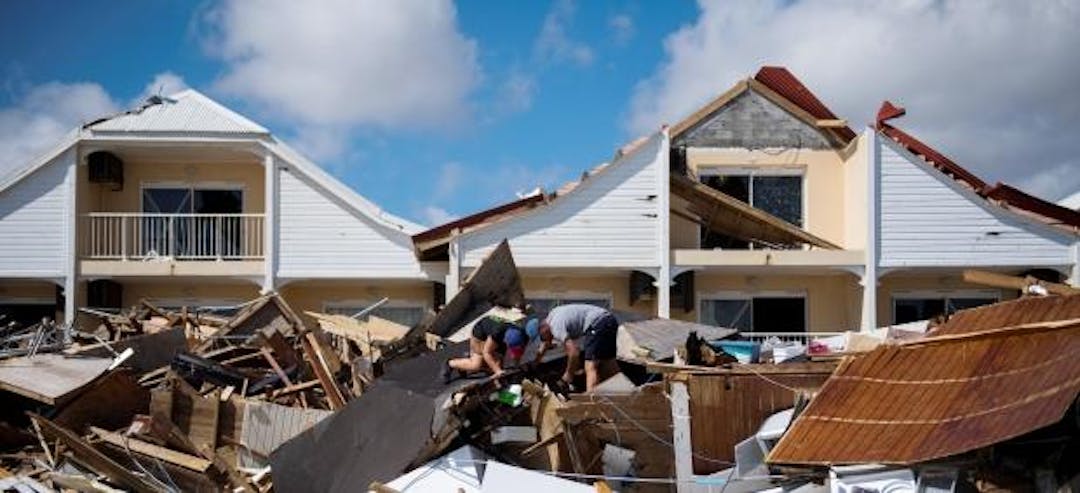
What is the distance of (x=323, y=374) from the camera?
35.6ft

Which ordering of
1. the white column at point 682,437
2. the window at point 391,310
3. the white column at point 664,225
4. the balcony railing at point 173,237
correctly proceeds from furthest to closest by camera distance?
1. the window at point 391,310
2. the balcony railing at point 173,237
3. the white column at point 664,225
4. the white column at point 682,437

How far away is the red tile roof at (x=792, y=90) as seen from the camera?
18.5 m

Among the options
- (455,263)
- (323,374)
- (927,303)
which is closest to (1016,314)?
(323,374)

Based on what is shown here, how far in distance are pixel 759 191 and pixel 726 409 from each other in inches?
406

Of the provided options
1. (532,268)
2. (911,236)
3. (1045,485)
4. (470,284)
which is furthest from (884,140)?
(1045,485)

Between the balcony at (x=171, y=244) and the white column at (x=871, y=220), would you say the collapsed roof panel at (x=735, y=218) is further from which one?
the balcony at (x=171, y=244)

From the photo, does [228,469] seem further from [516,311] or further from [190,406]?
[516,311]

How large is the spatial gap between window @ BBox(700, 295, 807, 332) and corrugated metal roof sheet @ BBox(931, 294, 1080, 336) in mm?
9790

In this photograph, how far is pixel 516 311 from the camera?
470 inches

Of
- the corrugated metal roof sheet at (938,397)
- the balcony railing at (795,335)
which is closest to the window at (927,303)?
the balcony railing at (795,335)

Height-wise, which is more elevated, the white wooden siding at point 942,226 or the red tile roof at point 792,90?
the red tile roof at point 792,90

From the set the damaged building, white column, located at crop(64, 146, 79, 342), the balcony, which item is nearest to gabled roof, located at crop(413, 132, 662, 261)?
the damaged building

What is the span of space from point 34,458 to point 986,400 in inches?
329

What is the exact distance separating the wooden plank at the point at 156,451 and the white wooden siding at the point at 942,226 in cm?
1182
